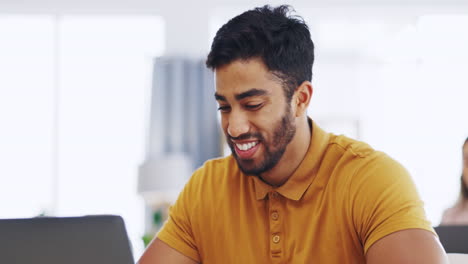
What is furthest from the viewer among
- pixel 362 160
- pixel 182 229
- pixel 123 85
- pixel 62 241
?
pixel 123 85

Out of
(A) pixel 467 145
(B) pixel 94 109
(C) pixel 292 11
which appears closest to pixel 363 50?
(B) pixel 94 109

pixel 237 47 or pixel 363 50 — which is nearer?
pixel 237 47

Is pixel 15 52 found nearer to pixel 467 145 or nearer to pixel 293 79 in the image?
pixel 467 145

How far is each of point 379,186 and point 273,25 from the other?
41 cm

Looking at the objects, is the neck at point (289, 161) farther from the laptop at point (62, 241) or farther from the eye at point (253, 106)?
the laptop at point (62, 241)

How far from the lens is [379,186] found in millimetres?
1185

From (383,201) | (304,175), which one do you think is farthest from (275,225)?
(383,201)

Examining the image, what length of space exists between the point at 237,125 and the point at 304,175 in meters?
0.19

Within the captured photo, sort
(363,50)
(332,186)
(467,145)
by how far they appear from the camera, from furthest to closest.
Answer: (363,50)
(467,145)
(332,186)

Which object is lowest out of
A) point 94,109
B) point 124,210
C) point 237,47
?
point 124,210

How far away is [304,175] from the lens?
52.5 inches

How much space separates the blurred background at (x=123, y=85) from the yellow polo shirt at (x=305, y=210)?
11.8 feet

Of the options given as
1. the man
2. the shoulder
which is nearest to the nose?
the man

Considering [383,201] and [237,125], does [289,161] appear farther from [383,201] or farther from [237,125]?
[383,201]
